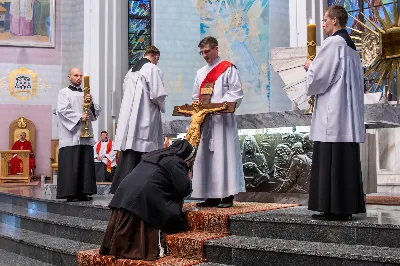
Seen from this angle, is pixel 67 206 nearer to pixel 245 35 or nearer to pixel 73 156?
pixel 73 156

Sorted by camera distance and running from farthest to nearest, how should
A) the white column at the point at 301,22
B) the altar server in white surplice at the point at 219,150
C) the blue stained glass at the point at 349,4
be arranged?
1. the blue stained glass at the point at 349,4
2. the white column at the point at 301,22
3. the altar server in white surplice at the point at 219,150

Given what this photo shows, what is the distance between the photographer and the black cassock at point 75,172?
297 inches

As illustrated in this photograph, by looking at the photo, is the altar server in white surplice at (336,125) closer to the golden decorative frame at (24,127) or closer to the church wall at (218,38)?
the church wall at (218,38)

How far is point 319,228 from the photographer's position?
4594mm

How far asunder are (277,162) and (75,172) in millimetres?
2628

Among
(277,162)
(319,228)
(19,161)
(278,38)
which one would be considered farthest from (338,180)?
(19,161)

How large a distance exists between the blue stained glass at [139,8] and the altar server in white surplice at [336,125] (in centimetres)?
1166

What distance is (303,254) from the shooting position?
4.25 m

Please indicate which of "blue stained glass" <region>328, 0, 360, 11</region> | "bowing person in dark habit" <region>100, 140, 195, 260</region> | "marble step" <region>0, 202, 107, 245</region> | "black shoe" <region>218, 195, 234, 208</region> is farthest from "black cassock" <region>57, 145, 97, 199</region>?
"blue stained glass" <region>328, 0, 360, 11</region>

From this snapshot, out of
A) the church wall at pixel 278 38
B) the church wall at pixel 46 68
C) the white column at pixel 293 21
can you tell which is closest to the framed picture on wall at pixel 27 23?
the church wall at pixel 46 68

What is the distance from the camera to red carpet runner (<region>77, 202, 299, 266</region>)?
4.80 metres

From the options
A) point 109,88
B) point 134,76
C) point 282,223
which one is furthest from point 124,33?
point 282,223

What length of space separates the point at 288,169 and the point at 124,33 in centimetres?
958

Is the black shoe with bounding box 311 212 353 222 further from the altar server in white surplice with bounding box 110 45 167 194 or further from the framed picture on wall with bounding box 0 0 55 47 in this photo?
the framed picture on wall with bounding box 0 0 55 47
